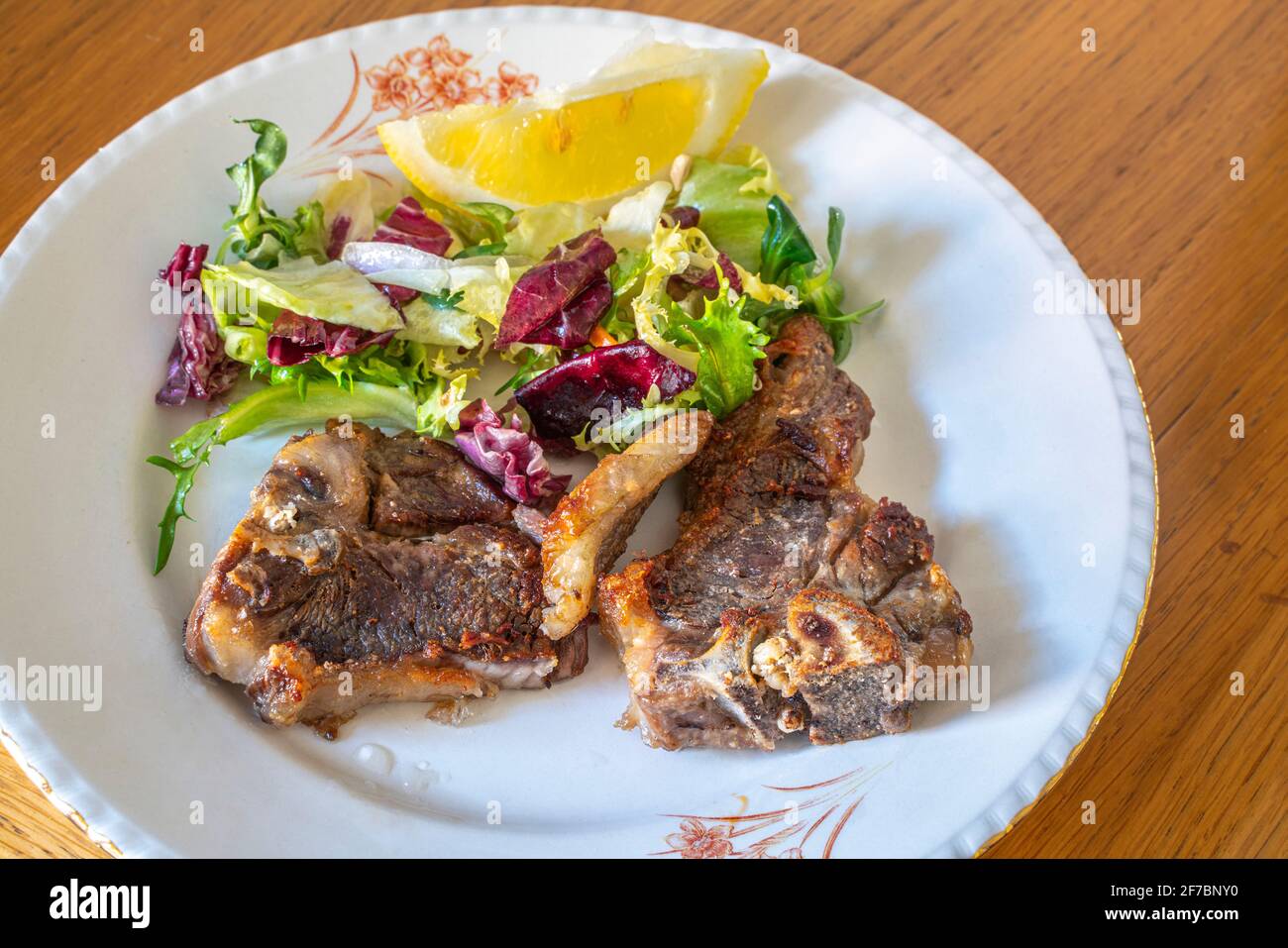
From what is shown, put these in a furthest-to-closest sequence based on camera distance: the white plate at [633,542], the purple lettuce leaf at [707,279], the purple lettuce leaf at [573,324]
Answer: the purple lettuce leaf at [707,279] → the purple lettuce leaf at [573,324] → the white plate at [633,542]

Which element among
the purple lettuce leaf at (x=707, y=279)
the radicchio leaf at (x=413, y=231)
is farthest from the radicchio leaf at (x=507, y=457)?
the purple lettuce leaf at (x=707, y=279)

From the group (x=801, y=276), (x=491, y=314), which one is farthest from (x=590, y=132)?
(x=801, y=276)

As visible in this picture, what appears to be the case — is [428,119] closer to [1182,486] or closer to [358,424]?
[358,424]

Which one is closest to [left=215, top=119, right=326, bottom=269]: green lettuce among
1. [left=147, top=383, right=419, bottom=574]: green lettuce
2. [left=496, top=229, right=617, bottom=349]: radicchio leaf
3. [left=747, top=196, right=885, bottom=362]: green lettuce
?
[left=147, top=383, right=419, bottom=574]: green lettuce

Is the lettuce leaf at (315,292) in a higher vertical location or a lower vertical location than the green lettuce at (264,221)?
lower

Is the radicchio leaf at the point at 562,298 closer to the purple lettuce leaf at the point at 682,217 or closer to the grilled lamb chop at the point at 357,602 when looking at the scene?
the purple lettuce leaf at the point at 682,217

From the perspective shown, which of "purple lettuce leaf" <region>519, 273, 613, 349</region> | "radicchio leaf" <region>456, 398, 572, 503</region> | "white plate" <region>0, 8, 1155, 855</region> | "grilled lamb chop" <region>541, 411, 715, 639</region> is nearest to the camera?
"white plate" <region>0, 8, 1155, 855</region>

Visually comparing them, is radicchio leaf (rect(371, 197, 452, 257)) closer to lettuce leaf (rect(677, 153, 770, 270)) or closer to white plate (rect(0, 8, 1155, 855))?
white plate (rect(0, 8, 1155, 855))
